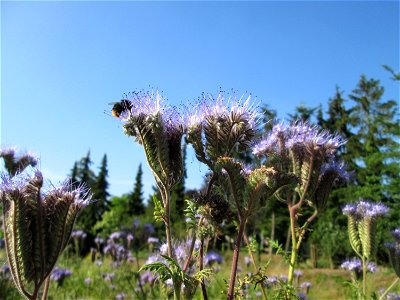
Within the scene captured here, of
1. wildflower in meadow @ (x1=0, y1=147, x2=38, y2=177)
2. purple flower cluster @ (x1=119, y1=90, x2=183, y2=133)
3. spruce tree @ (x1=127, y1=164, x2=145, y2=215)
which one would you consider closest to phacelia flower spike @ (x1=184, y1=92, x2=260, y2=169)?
purple flower cluster @ (x1=119, y1=90, x2=183, y2=133)

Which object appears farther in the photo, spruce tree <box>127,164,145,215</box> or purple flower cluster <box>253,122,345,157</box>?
spruce tree <box>127,164,145,215</box>

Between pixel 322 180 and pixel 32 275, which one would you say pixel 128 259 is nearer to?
pixel 322 180

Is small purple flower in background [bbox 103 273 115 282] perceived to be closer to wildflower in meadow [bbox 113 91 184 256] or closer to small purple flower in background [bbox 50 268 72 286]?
small purple flower in background [bbox 50 268 72 286]

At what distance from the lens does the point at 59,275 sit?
876 cm

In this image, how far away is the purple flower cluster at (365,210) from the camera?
4898 millimetres

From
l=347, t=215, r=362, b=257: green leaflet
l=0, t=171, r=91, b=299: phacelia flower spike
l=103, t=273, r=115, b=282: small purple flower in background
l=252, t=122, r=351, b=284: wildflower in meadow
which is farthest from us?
l=103, t=273, r=115, b=282: small purple flower in background

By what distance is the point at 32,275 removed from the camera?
229 cm

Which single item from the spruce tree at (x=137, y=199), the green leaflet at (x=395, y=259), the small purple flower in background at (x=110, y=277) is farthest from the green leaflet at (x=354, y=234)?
the spruce tree at (x=137, y=199)

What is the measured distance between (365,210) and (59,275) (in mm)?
6320

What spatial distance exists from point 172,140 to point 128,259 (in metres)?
9.62

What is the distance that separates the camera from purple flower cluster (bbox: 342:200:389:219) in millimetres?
4898

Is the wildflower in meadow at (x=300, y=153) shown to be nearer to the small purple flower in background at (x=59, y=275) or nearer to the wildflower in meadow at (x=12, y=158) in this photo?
the wildflower in meadow at (x=12, y=158)

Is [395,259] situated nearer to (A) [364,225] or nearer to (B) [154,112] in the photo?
(A) [364,225]

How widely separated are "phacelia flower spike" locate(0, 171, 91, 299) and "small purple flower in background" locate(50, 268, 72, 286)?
6.88m
